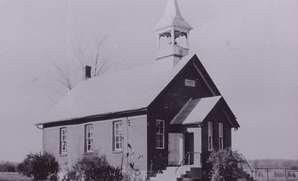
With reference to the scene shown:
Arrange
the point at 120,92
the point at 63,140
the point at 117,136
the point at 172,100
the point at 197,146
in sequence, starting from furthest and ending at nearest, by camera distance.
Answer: the point at 63,140 < the point at 120,92 < the point at 117,136 < the point at 172,100 < the point at 197,146

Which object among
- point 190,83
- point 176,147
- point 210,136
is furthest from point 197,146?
point 190,83

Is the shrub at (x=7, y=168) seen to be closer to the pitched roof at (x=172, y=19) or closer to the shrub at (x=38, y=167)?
the shrub at (x=38, y=167)

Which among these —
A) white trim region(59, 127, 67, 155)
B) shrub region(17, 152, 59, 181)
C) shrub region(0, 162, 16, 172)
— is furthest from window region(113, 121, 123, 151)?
shrub region(0, 162, 16, 172)

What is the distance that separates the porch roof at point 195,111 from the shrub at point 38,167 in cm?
837

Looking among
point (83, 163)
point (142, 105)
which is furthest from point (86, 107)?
point (83, 163)

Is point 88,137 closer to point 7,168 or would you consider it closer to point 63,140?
point 63,140

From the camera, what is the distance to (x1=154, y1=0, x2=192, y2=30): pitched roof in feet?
101

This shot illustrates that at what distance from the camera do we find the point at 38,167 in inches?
1167

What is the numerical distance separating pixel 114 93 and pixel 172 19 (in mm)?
6314

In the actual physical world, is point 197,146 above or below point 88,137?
below

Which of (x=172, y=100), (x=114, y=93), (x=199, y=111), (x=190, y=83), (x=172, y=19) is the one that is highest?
(x=172, y=19)

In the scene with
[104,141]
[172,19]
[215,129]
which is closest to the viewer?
[215,129]

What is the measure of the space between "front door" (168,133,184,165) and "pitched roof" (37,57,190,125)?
2.72m

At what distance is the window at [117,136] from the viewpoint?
96.9ft
